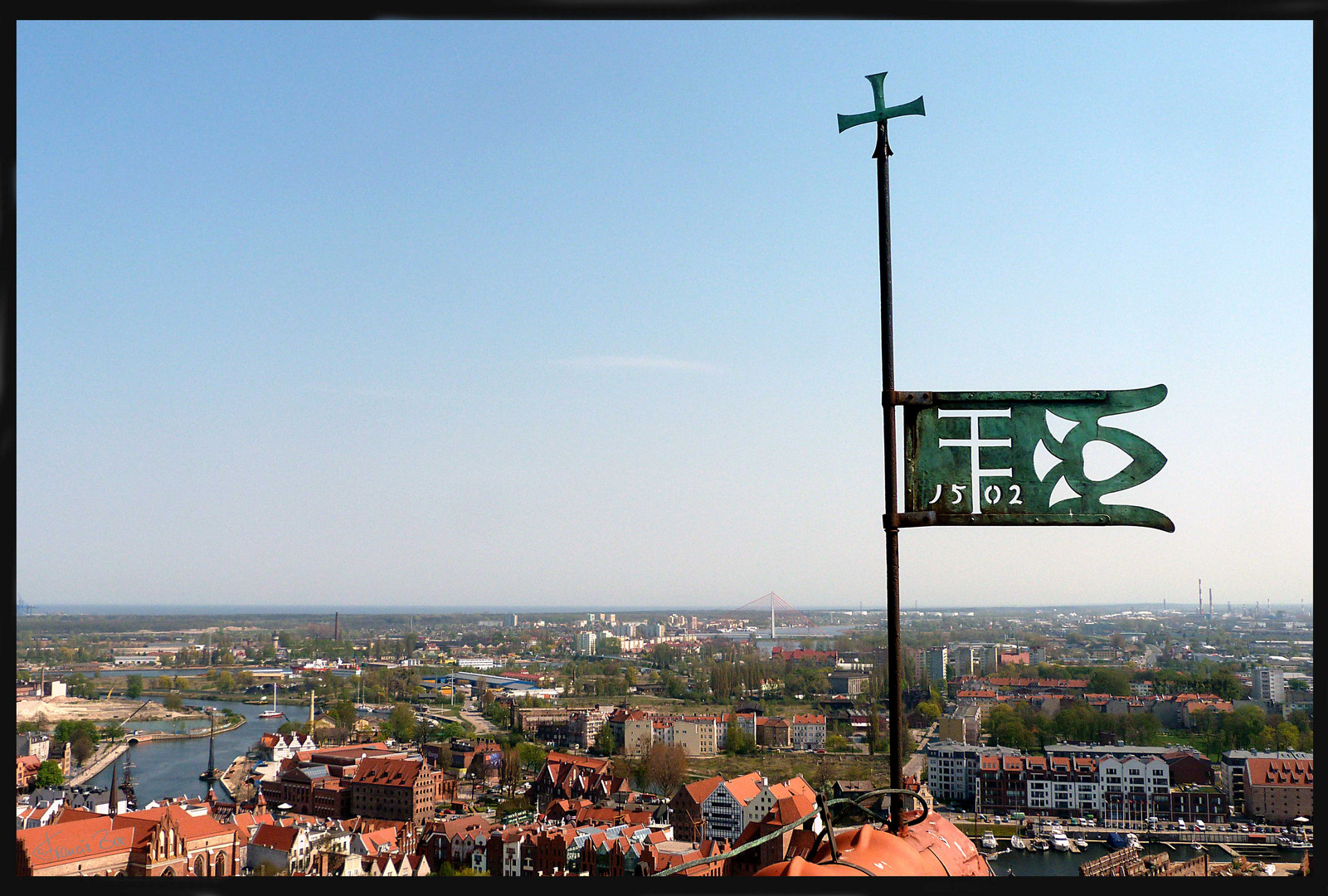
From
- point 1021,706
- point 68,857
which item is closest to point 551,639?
point 1021,706

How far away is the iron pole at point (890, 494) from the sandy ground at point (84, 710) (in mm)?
38941

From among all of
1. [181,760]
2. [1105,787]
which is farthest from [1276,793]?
[181,760]

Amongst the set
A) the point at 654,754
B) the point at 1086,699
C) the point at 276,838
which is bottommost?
the point at 654,754

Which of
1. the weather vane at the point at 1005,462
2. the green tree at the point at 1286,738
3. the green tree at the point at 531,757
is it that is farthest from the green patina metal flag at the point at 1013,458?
the green tree at the point at 1286,738

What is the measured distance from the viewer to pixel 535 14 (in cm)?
110

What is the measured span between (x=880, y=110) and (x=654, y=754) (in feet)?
86.1

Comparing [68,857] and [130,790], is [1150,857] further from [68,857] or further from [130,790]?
[130,790]

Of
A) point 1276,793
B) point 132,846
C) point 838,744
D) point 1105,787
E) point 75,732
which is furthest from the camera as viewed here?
point 75,732

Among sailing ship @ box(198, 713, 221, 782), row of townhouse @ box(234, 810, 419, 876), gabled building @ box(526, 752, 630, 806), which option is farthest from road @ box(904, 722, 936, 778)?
sailing ship @ box(198, 713, 221, 782)

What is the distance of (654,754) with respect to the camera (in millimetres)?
26047

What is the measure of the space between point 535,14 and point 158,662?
5797 cm

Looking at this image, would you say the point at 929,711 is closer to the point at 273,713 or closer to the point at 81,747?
the point at 273,713

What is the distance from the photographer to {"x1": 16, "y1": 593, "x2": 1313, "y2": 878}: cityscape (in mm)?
15312

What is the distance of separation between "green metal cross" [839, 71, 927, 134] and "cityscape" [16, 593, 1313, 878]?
1015mm
